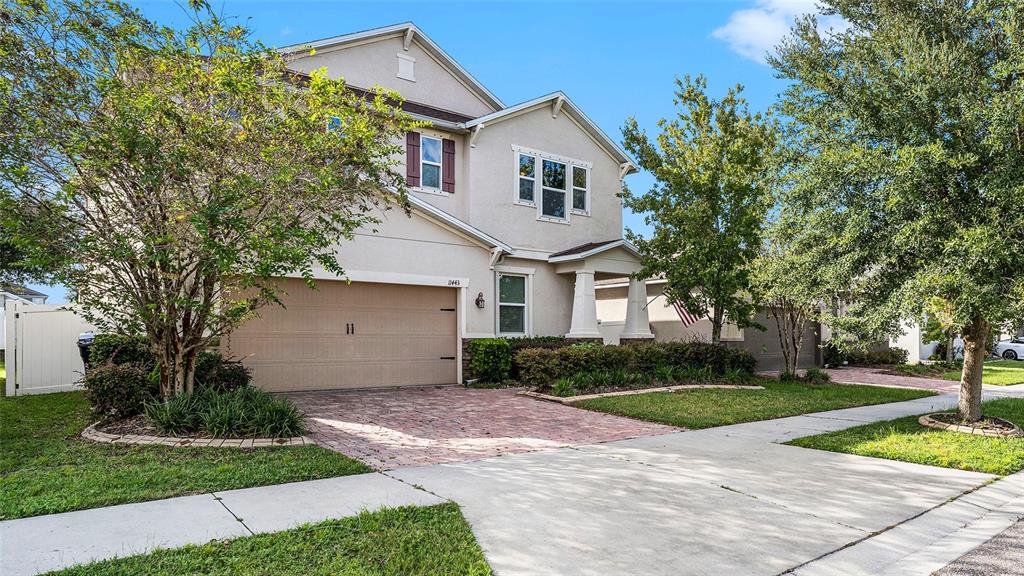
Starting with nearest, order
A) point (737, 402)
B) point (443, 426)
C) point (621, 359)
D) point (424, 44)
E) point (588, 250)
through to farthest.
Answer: point (443, 426), point (737, 402), point (621, 359), point (588, 250), point (424, 44)

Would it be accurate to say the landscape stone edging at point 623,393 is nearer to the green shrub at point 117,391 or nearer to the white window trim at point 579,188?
the white window trim at point 579,188

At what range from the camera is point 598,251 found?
14883 millimetres

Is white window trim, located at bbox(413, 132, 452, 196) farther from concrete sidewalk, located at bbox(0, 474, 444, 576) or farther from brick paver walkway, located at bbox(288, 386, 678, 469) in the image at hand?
concrete sidewalk, located at bbox(0, 474, 444, 576)

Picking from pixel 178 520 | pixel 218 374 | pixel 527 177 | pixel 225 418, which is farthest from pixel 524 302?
pixel 178 520

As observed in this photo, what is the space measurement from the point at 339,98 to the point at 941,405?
39.1 feet

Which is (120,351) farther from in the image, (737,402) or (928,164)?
(928,164)

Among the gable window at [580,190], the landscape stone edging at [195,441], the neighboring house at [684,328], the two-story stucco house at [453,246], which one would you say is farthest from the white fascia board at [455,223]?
the landscape stone edging at [195,441]

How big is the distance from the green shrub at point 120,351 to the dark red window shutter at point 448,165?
764cm

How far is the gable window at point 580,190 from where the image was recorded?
16.6 meters

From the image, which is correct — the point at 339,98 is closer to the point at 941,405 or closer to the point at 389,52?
the point at 389,52

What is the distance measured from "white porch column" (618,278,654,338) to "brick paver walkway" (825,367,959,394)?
5.50 metres

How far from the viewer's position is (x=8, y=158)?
21.4 ft

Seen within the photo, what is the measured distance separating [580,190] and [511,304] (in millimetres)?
4098

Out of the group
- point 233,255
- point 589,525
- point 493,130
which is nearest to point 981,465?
point 589,525
